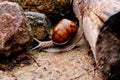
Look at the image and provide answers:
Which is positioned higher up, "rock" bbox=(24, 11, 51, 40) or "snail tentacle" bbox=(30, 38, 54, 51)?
"rock" bbox=(24, 11, 51, 40)

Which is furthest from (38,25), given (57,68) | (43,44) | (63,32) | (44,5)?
(57,68)

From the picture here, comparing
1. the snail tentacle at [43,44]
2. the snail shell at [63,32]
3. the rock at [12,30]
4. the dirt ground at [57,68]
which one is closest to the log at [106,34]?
the dirt ground at [57,68]

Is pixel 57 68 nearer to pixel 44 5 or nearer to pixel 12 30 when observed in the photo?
pixel 12 30

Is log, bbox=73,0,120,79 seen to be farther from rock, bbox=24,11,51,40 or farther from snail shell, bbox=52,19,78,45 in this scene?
rock, bbox=24,11,51,40

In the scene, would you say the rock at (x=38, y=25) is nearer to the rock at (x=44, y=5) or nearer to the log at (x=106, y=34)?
the rock at (x=44, y=5)

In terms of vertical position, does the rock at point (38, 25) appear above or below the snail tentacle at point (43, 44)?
above

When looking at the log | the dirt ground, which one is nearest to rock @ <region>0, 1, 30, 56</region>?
the dirt ground
